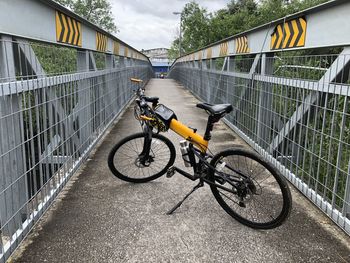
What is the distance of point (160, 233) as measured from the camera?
291 centimetres

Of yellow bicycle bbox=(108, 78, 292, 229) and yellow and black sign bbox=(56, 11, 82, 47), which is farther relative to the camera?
yellow and black sign bbox=(56, 11, 82, 47)

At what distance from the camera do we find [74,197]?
3.60 meters

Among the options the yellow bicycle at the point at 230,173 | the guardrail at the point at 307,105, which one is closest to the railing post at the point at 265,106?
the guardrail at the point at 307,105

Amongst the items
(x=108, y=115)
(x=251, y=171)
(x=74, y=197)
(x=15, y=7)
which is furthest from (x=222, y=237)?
(x=108, y=115)

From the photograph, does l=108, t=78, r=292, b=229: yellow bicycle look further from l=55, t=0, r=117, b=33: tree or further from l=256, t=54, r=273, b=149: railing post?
l=55, t=0, r=117, b=33: tree

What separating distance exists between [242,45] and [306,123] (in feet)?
10.4

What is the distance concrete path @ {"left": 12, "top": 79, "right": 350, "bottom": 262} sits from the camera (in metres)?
2.59

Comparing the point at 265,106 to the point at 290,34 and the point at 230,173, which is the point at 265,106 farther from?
the point at 230,173

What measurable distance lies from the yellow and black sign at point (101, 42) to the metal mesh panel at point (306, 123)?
98.9 inches

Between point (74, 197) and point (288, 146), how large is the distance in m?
2.48

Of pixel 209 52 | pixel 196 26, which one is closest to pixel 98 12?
pixel 196 26

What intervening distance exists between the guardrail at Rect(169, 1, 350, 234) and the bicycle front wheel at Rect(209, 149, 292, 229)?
500 millimetres

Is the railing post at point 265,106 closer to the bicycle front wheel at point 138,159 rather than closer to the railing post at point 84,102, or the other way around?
the bicycle front wheel at point 138,159

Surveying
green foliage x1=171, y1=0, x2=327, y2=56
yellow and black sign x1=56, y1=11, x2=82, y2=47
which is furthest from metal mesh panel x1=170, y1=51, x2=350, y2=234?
green foliage x1=171, y1=0, x2=327, y2=56
